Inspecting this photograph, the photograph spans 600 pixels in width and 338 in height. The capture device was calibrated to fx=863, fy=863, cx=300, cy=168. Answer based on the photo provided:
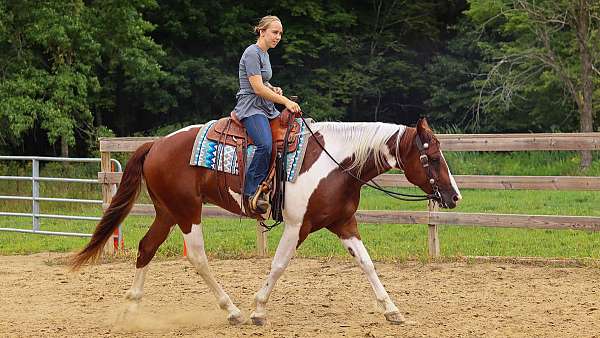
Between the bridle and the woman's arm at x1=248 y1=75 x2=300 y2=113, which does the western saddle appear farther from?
the bridle

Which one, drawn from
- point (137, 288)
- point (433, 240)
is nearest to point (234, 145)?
point (137, 288)

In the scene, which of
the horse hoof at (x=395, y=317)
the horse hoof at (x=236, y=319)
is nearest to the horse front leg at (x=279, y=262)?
the horse hoof at (x=236, y=319)

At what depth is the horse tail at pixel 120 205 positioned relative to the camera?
287 inches

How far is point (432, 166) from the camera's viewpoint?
6488 mm

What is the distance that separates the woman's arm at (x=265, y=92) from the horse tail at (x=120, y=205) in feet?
4.18

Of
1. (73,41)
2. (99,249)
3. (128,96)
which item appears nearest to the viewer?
(99,249)

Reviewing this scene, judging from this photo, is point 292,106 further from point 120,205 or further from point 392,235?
point 392,235

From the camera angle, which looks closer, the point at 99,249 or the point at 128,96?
the point at 99,249

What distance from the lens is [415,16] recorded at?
30.5 m

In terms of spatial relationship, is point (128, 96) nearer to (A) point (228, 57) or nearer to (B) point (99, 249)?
(A) point (228, 57)

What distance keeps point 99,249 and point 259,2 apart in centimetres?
2279

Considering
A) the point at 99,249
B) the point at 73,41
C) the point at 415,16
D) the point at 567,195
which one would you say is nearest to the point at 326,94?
the point at 415,16

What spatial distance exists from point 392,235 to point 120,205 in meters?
5.08

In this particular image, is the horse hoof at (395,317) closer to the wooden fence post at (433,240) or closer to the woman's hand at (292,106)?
the woman's hand at (292,106)
